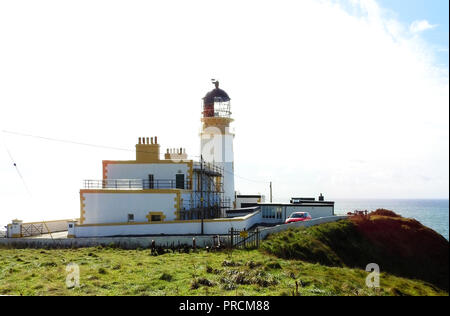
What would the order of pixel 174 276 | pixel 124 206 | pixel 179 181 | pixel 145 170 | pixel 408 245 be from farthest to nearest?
1. pixel 408 245
2. pixel 145 170
3. pixel 179 181
4. pixel 124 206
5. pixel 174 276

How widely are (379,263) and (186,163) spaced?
17.9 m

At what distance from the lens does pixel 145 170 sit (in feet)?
116

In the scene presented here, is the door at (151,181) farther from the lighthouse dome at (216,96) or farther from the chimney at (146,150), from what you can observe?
the lighthouse dome at (216,96)

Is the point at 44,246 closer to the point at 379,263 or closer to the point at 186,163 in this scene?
the point at 186,163

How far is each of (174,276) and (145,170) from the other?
1918 cm

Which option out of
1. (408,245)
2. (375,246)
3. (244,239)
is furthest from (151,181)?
(408,245)

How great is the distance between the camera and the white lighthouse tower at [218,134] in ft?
147

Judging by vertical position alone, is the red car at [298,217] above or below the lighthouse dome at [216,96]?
below

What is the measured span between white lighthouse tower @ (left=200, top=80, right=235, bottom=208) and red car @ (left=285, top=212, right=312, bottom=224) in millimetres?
10197

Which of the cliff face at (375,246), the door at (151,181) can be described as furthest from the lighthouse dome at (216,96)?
the cliff face at (375,246)

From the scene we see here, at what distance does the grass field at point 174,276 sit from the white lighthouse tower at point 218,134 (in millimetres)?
21606

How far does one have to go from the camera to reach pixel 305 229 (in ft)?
109

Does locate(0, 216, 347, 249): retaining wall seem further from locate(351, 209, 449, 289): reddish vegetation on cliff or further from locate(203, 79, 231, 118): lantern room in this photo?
locate(203, 79, 231, 118): lantern room

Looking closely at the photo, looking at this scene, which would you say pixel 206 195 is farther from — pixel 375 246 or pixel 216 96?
pixel 375 246
